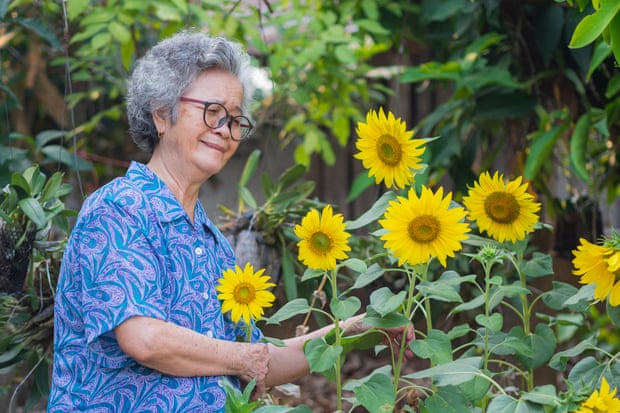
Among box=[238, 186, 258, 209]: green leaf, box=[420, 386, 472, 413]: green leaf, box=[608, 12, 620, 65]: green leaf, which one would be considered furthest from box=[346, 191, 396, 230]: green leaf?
box=[238, 186, 258, 209]: green leaf

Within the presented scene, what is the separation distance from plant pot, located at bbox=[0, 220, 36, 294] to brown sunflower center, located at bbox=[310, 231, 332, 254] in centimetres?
81

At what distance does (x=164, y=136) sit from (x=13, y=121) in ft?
8.25

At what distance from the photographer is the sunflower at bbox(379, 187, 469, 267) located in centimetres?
125

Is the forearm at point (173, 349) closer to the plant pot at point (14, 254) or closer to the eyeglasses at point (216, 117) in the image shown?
the eyeglasses at point (216, 117)

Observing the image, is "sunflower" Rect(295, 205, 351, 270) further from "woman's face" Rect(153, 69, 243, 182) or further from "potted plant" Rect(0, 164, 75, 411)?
"potted plant" Rect(0, 164, 75, 411)

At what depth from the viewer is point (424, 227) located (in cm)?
125

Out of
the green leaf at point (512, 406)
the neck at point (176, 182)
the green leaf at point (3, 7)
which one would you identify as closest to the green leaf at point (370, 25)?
the green leaf at point (3, 7)

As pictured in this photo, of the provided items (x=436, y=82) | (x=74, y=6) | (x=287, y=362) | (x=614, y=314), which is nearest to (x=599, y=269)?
(x=614, y=314)

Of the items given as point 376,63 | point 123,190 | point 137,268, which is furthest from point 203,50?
point 376,63

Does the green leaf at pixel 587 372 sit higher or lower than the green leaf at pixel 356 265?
lower

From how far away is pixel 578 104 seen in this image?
2857 millimetres

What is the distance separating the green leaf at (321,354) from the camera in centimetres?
129

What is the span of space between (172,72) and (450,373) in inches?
29.4

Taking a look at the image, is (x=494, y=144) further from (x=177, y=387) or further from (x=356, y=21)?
(x=177, y=387)
